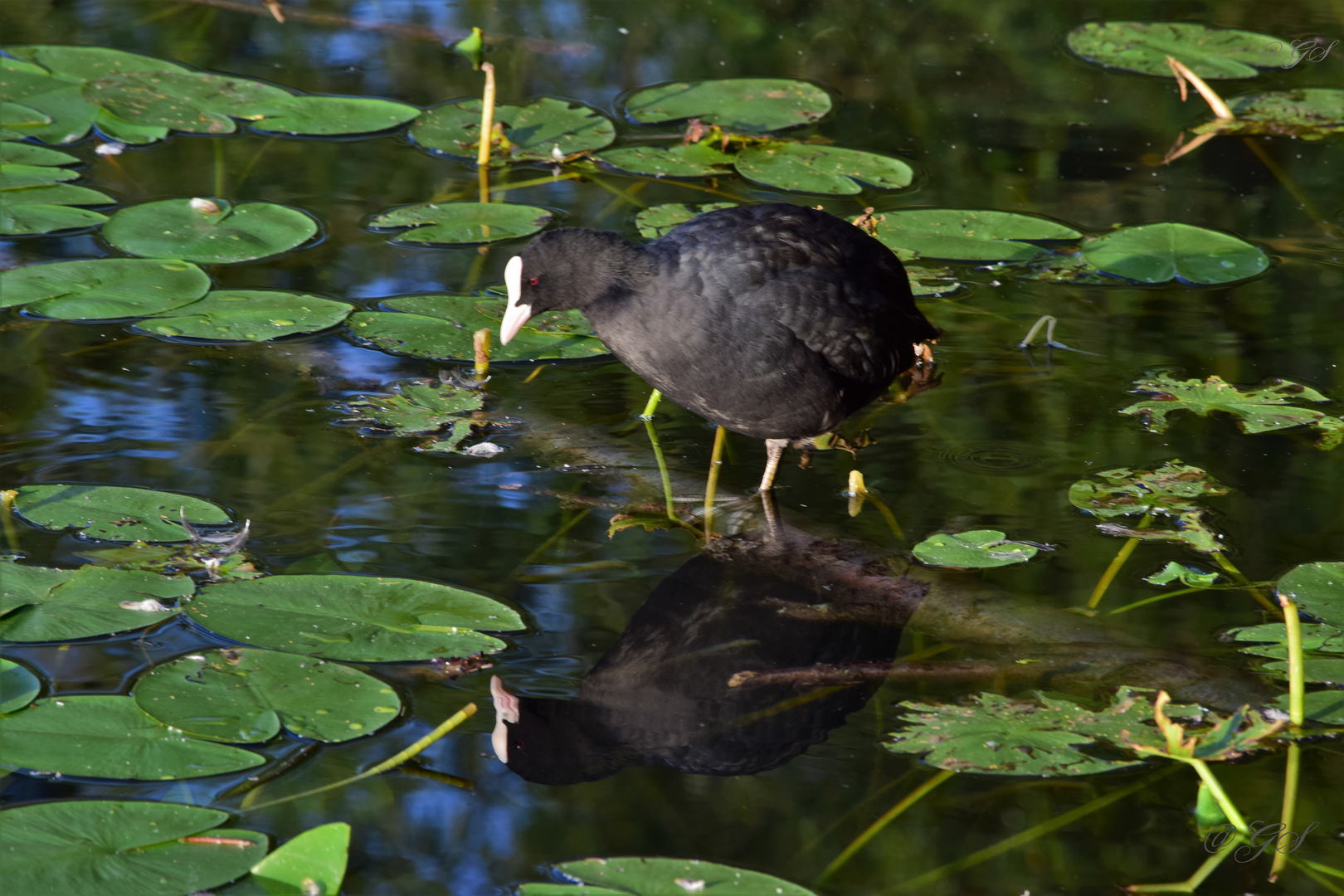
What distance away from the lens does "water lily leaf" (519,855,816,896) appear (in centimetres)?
215

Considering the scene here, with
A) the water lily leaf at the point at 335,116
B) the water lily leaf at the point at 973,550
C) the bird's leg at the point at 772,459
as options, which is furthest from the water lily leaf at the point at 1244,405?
the water lily leaf at the point at 335,116

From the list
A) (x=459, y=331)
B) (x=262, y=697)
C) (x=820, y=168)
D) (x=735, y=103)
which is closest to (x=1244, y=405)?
(x=820, y=168)

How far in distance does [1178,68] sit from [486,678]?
427 cm

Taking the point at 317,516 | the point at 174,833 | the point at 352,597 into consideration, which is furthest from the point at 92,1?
the point at 174,833

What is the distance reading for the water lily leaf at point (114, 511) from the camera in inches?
118

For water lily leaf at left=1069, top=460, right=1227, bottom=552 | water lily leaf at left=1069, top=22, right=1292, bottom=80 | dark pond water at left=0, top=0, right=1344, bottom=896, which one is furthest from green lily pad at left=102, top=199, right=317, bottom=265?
water lily leaf at left=1069, top=22, right=1292, bottom=80

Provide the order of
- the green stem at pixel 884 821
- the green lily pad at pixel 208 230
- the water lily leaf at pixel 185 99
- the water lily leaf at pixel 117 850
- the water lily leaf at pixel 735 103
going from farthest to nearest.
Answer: the water lily leaf at pixel 735 103 < the water lily leaf at pixel 185 99 < the green lily pad at pixel 208 230 < the green stem at pixel 884 821 < the water lily leaf at pixel 117 850

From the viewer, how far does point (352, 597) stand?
2.80 metres

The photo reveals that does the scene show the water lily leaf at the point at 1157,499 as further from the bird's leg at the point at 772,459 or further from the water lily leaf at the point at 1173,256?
the water lily leaf at the point at 1173,256

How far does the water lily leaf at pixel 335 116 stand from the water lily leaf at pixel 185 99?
5 cm

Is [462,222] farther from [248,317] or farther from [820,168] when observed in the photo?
[820,168]

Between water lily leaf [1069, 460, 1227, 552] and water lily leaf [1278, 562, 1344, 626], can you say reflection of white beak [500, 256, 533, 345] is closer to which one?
water lily leaf [1069, 460, 1227, 552]

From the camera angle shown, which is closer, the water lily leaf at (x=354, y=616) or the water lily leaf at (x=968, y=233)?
the water lily leaf at (x=354, y=616)

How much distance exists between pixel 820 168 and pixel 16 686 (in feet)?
11.3
